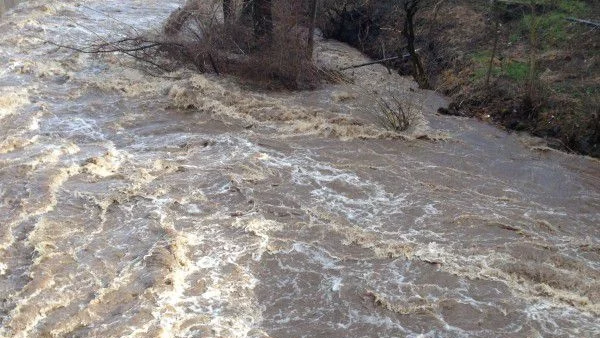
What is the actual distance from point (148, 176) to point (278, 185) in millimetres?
2164

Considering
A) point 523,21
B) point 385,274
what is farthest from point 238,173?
point 523,21

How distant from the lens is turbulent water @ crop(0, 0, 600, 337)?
723 centimetres

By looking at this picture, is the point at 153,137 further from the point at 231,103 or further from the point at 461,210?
the point at 461,210

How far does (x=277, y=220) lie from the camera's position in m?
9.33

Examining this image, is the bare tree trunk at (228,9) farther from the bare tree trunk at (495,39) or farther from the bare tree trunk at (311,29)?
the bare tree trunk at (495,39)

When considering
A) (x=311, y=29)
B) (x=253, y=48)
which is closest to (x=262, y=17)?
(x=253, y=48)

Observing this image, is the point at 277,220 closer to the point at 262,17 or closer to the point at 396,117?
the point at 396,117

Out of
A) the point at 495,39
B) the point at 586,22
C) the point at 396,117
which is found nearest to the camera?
the point at 396,117

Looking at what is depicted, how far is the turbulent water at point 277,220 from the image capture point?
23.7ft

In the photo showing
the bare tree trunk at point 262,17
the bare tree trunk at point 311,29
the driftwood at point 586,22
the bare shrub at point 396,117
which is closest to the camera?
the bare shrub at point 396,117

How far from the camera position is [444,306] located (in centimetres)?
745

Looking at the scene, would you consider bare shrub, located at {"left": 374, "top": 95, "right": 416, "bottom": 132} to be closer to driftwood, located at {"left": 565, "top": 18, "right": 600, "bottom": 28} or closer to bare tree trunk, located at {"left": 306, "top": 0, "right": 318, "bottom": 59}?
bare tree trunk, located at {"left": 306, "top": 0, "right": 318, "bottom": 59}

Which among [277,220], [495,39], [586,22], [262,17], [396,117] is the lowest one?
[277,220]

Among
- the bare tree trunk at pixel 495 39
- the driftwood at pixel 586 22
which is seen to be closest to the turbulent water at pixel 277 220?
the bare tree trunk at pixel 495 39
